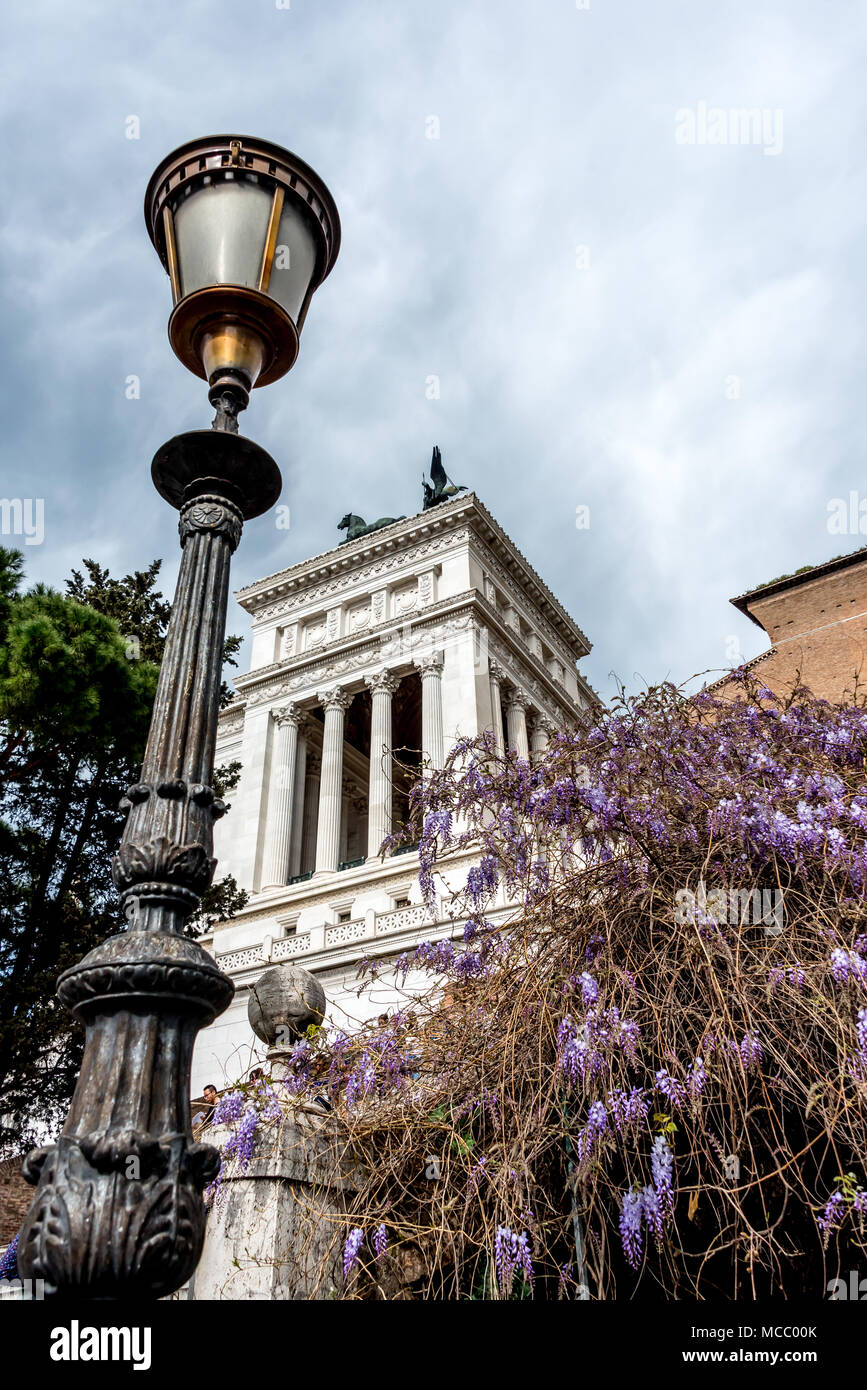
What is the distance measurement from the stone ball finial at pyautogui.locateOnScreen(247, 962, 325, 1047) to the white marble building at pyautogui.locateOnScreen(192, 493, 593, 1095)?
19.8 m

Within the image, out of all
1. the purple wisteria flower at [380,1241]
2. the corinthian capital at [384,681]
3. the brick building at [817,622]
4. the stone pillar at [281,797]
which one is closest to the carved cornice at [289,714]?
the stone pillar at [281,797]

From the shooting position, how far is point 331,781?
3459 centimetres

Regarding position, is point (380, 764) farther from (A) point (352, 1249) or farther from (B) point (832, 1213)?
(B) point (832, 1213)

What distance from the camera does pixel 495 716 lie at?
33.6m

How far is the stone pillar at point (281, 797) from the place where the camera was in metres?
32.6

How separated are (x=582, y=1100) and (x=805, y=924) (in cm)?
162

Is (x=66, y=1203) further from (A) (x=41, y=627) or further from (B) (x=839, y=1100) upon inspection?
(A) (x=41, y=627)

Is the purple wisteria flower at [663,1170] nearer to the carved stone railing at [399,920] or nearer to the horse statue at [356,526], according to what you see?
the carved stone railing at [399,920]

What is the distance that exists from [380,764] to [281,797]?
499cm

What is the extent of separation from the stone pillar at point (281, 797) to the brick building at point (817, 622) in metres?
17.7

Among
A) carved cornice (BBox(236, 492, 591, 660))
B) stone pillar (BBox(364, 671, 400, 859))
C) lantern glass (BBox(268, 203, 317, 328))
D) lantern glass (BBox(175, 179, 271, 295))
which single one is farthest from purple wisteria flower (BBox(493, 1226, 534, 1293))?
carved cornice (BBox(236, 492, 591, 660))

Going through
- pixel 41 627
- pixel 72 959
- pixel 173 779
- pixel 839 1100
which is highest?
pixel 41 627

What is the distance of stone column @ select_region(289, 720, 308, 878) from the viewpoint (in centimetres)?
3416
